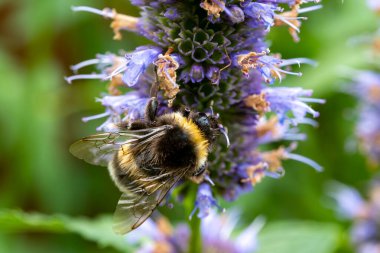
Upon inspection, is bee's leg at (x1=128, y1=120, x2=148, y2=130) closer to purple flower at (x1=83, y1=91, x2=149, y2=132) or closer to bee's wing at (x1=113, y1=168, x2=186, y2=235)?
purple flower at (x1=83, y1=91, x2=149, y2=132)

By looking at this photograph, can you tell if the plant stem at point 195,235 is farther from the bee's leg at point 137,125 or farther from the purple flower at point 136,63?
the purple flower at point 136,63

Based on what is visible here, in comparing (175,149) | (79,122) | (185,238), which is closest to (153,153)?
(175,149)

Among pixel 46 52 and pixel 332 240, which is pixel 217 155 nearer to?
pixel 332 240

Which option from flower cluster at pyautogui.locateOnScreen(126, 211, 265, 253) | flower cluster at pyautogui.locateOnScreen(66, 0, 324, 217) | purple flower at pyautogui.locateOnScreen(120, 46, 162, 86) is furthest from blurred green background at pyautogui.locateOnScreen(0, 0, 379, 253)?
purple flower at pyautogui.locateOnScreen(120, 46, 162, 86)

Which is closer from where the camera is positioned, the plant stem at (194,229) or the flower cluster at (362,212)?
the plant stem at (194,229)

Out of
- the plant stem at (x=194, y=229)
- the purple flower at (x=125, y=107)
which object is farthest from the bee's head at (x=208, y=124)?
the plant stem at (x=194, y=229)

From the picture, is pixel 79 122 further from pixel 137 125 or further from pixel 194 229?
pixel 137 125

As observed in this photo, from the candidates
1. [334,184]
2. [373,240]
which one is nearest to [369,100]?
[334,184]
